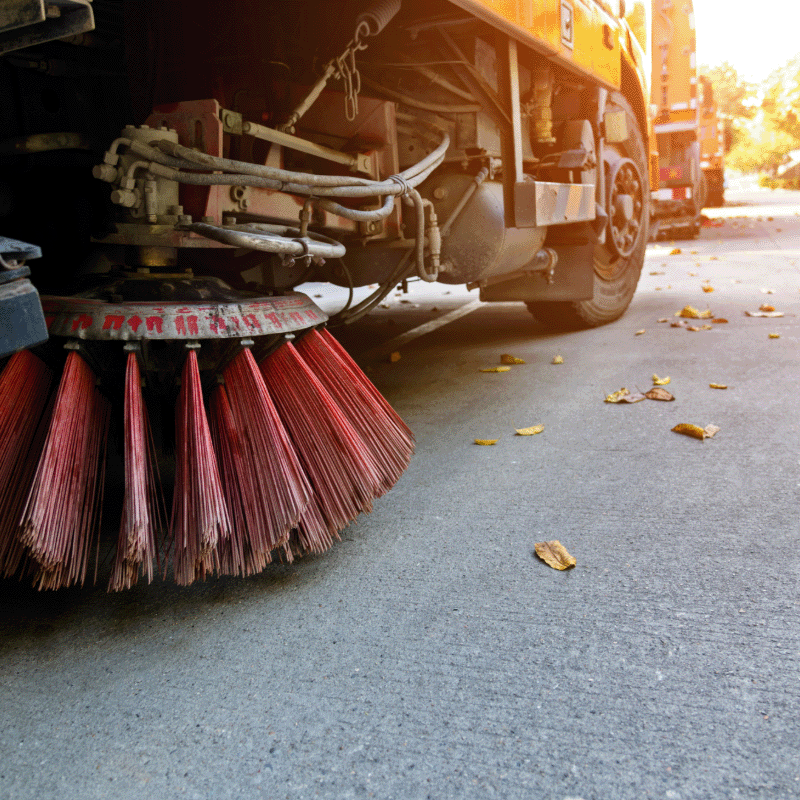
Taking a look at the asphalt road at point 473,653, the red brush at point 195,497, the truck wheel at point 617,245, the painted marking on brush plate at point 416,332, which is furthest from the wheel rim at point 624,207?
the red brush at point 195,497

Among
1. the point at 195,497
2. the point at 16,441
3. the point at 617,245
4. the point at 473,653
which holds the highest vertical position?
the point at 617,245

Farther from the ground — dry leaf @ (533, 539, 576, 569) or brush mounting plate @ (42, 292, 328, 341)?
brush mounting plate @ (42, 292, 328, 341)

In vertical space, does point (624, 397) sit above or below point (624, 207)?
below

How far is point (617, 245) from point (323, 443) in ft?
10.8

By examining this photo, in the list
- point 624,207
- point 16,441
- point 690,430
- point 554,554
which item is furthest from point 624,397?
point 16,441

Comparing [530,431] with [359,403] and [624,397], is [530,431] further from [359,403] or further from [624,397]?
[359,403]

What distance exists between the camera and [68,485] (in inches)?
55.9

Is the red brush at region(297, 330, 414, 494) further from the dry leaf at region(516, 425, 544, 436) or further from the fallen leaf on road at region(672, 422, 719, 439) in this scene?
the fallen leaf on road at region(672, 422, 719, 439)

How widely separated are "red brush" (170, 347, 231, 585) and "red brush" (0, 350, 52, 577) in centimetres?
28

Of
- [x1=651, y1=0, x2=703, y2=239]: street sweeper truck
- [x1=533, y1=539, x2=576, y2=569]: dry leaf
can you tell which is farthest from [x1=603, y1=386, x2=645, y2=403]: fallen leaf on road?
[x1=651, y1=0, x2=703, y2=239]: street sweeper truck

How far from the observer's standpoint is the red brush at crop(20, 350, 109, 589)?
1.32m

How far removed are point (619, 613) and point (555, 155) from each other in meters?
2.64

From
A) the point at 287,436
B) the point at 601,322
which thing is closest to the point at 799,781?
the point at 287,436

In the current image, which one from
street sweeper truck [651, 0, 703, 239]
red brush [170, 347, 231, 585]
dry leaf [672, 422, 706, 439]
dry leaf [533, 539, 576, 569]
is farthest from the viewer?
street sweeper truck [651, 0, 703, 239]
